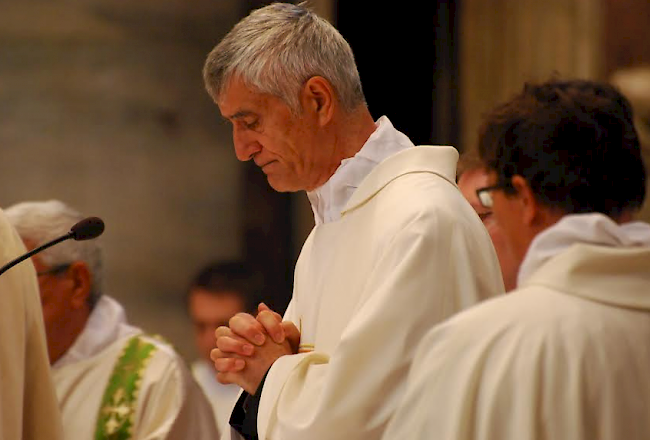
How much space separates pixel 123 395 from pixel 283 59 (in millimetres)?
1890

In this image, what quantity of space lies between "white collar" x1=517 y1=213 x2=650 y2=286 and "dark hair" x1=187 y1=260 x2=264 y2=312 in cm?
439

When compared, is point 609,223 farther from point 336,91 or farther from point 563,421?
point 336,91

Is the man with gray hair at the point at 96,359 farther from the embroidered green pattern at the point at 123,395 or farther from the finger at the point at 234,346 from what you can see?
the finger at the point at 234,346

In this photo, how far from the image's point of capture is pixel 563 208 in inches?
119

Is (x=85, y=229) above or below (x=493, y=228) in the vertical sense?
above

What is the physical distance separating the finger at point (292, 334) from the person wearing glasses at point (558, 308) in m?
0.89

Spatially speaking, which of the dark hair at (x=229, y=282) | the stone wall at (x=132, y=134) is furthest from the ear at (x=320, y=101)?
the stone wall at (x=132, y=134)

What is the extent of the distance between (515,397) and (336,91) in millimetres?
1281

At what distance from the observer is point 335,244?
403 cm

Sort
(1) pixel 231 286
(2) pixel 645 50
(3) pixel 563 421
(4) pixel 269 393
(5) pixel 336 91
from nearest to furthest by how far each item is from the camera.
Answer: (3) pixel 563 421
(4) pixel 269 393
(5) pixel 336 91
(1) pixel 231 286
(2) pixel 645 50

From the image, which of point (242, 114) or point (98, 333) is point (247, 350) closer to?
point (242, 114)

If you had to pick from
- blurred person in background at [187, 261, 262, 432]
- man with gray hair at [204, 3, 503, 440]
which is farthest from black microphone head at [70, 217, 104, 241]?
blurred person in background at [187, 261, 262, 432]

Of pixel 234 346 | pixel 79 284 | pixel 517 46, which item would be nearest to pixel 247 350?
pixel 234 346

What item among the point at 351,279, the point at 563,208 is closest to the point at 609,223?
the point at 563,208
